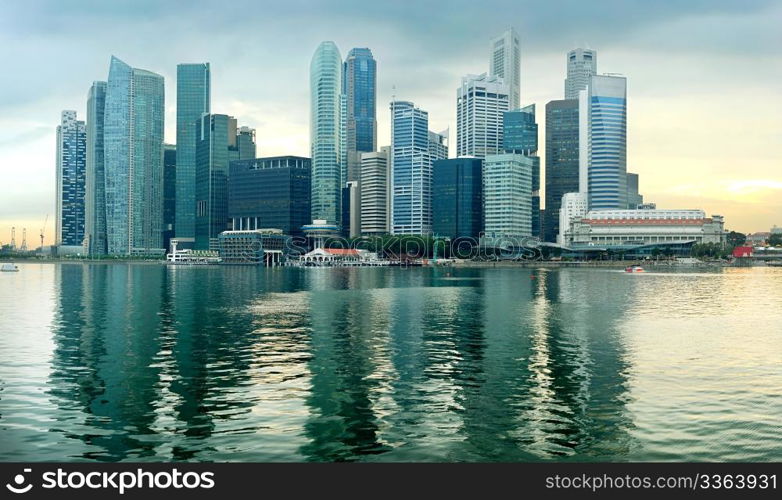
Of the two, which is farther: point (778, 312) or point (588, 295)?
point (588, 295)

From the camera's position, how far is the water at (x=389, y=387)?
3020 cm

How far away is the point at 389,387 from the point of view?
42.2m

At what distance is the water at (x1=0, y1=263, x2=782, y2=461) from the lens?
99.1 ft

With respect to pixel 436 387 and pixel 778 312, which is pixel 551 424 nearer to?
pixel 436 387
